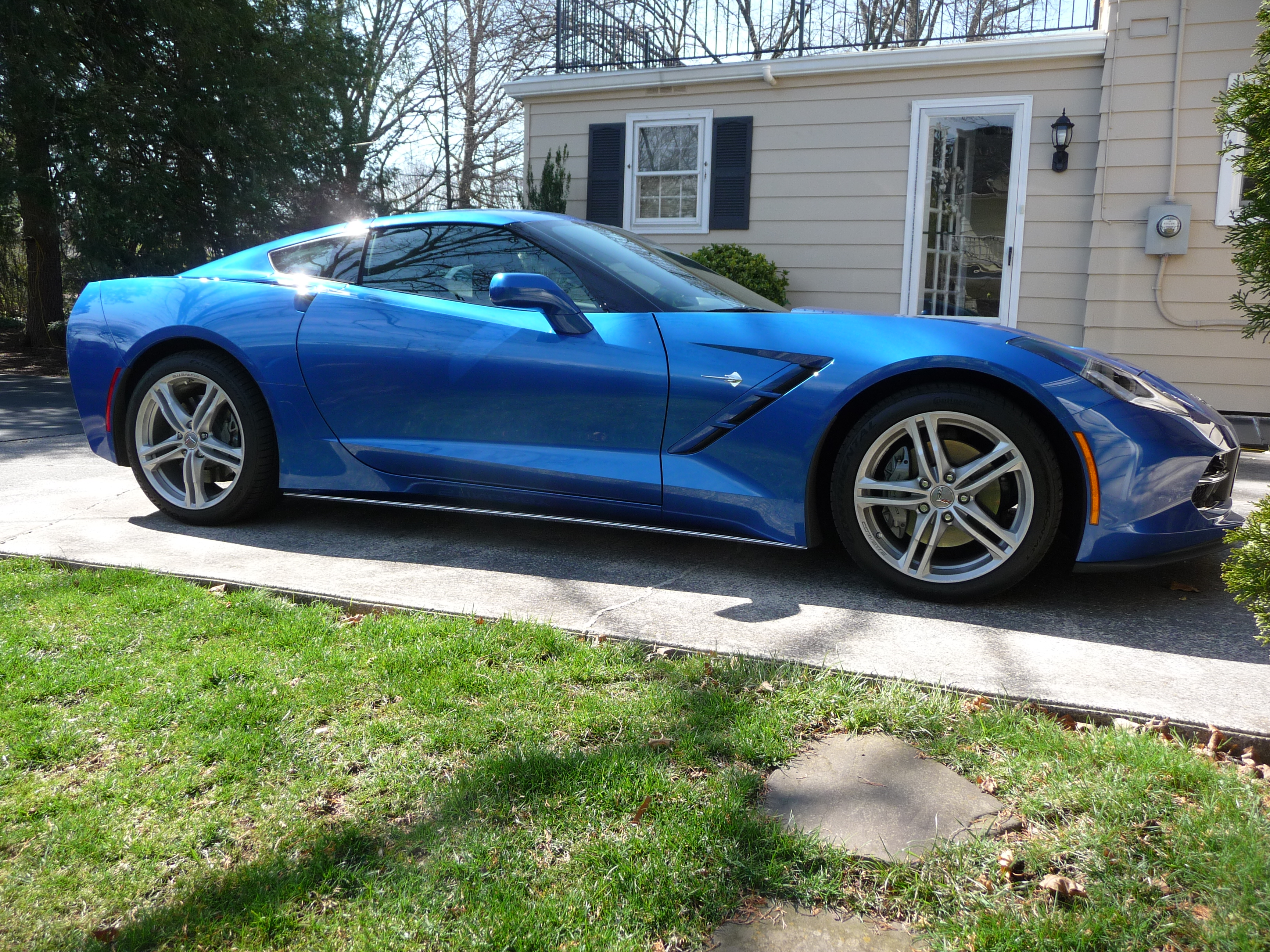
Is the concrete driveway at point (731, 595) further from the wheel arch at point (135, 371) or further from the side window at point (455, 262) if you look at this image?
the side window at point (455, 262)

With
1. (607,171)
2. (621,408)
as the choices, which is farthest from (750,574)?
(607,171)

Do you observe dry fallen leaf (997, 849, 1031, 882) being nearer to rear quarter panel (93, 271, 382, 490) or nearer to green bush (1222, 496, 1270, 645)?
green bush (1222, 496, 1270, 645)

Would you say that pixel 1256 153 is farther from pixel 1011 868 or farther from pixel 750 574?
pixel 750 574

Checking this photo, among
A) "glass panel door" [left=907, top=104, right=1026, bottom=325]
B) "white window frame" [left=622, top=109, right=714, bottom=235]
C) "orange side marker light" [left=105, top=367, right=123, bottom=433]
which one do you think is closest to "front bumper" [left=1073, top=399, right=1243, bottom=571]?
"orange side marker light" [left=105, top=367, right=123, bottom=433]

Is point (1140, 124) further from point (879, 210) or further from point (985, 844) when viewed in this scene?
point (985, 844)

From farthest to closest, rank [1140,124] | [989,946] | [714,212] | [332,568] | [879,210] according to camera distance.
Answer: [714,212], [879,210], [1140,124], [332,568], [989,946]

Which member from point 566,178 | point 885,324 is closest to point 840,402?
point 885,324

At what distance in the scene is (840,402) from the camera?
300 cm

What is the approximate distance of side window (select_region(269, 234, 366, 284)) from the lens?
3.77 metres

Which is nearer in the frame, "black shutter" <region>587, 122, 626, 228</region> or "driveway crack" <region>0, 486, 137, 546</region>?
"driveway crack" <region>0, 486, 137, 546</region>

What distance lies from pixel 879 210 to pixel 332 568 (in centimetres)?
707

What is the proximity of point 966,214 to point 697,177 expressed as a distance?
104 inches

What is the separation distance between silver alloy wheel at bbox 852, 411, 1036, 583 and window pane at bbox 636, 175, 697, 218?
7152 mm

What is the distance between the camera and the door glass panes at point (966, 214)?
8.55 m
